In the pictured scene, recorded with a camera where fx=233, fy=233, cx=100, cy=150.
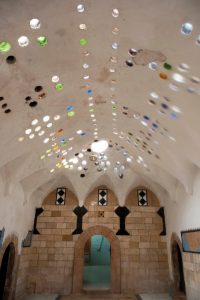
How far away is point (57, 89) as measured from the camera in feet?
10.3

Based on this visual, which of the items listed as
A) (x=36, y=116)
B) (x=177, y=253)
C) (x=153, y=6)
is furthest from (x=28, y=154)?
(x=177, y=253)

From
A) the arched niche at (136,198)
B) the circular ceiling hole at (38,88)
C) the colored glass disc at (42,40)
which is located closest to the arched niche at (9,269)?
the arched niche at (136,198)

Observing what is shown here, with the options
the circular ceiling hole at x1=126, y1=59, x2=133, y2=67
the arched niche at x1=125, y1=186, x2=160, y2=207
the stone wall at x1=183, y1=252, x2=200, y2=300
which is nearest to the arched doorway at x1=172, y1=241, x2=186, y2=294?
the stone wall at x1=183, y1=252, x2=200, y2=300

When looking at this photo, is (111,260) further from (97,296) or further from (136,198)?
(136,198)

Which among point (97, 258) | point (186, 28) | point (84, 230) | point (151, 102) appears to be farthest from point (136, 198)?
point (186, 28)

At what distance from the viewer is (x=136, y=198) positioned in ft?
23.7

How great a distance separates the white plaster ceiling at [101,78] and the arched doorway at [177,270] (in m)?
2.34

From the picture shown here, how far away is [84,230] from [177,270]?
8.89 ft

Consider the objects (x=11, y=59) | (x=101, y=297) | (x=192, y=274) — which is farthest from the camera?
(x=101, y=297)

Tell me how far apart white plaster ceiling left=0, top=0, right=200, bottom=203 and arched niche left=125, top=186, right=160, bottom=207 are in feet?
7.33

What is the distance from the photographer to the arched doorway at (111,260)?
6.26 meters

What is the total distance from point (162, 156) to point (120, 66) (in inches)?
95.6

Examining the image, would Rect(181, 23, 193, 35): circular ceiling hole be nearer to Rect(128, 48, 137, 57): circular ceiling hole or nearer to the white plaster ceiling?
the white plaster ceiling

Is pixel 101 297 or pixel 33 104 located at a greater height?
pixel 33 104
